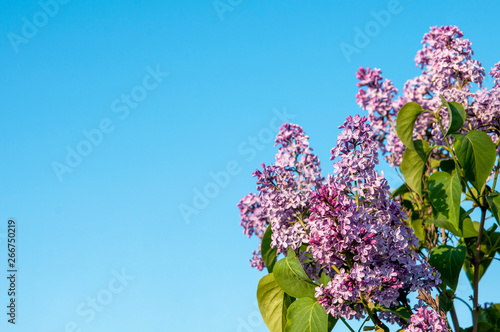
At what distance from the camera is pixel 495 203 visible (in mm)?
2688

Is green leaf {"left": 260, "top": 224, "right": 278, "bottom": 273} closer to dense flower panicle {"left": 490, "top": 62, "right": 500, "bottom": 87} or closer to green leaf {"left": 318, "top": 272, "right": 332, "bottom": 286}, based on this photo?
green leaf {"left": 318, "top": 272, "right": 332, "bottom": 286}

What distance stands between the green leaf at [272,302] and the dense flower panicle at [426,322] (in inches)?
34.3

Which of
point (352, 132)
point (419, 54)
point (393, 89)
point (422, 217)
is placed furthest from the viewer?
point (419, 54)

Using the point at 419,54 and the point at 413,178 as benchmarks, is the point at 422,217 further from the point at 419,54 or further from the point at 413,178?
the point at 419,54

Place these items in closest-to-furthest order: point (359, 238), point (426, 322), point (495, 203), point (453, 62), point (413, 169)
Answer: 1. point (426, 322)
2. point (359, 238)
3. point (495, 203)
4. point (413, 169)
5. point (453, 62)

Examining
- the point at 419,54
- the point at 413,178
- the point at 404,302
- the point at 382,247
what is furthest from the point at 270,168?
the point at 419,54

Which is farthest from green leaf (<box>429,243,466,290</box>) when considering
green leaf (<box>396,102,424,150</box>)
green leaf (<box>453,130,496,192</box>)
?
green leaf (<box>396,102,424,150</box>)

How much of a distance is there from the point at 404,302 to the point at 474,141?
90 centimetres

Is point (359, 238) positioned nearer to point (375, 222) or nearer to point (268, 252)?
point (375, 222)

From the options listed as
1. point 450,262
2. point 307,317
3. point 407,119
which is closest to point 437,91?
point 407,119

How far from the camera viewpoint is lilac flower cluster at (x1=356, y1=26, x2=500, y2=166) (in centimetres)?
320

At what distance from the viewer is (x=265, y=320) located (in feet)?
8.98

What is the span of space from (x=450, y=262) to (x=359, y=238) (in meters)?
0.81

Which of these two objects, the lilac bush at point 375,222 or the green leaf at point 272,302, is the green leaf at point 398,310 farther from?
the green leaf at point 272,302
